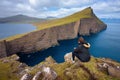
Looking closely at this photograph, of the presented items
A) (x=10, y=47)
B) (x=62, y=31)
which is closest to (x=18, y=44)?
(x=10, y=47)

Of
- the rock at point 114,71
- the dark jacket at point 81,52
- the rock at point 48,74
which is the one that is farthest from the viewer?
the rock at point 114,71

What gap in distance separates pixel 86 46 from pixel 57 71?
7.14 metres

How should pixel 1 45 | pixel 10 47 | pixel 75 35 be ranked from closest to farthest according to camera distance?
pixel 1 45 < pixel 10 47 < pixel 75 35

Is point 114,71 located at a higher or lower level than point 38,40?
higher

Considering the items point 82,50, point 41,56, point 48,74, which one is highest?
point 82,50

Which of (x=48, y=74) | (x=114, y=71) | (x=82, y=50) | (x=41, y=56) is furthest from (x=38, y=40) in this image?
(x=82, y=50)

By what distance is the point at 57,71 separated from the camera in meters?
25.6

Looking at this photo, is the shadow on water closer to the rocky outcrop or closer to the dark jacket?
the rocky outcrop

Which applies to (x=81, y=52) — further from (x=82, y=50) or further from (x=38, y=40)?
(x=38, y=40)

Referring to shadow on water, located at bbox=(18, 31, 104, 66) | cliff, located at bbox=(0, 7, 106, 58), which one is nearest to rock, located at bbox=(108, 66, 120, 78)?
shadow on water, located at bbox=(18, 31, 104, 66)

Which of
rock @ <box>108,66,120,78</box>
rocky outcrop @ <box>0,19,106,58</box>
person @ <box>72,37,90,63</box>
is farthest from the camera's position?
rocky outcrop @ <box>0,19,106,58</box>

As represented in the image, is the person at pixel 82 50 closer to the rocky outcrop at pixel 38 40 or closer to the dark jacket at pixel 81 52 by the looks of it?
the dark jacket at pixel 81 52

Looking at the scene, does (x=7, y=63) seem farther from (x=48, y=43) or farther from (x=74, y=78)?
(x=48, y=43)

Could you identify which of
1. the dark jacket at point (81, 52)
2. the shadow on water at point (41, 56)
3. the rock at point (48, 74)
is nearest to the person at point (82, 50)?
the dark jacket at point (81, 52)
